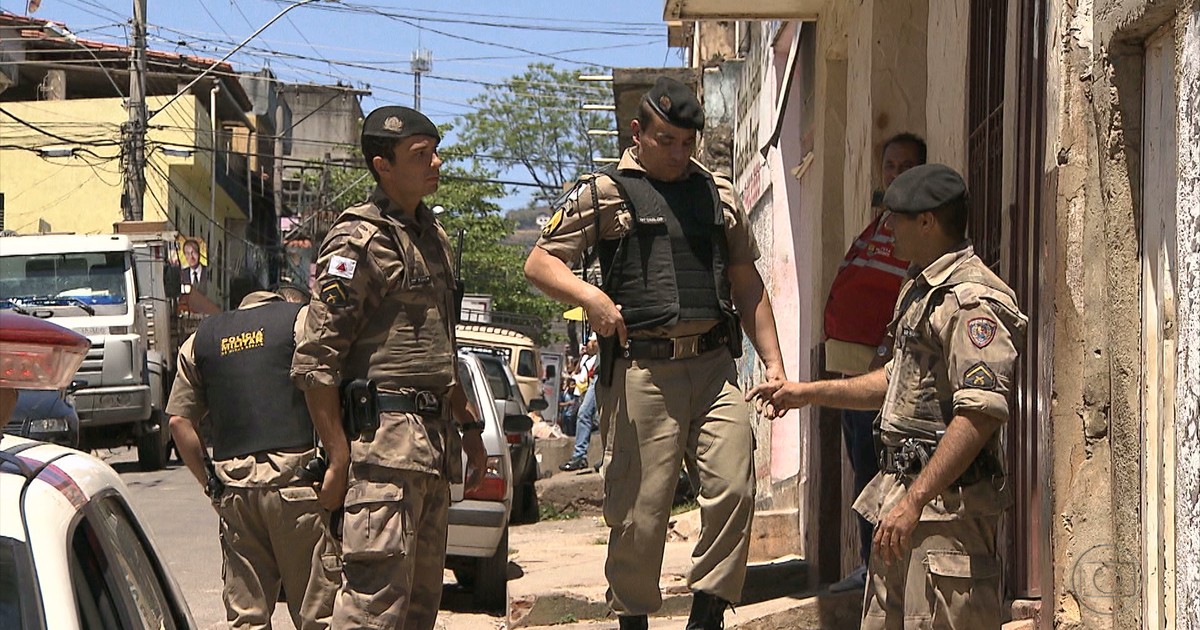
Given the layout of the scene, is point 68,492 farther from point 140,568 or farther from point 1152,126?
point 1152,126

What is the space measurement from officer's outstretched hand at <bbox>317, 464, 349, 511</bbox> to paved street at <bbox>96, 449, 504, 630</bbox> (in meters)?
0.52

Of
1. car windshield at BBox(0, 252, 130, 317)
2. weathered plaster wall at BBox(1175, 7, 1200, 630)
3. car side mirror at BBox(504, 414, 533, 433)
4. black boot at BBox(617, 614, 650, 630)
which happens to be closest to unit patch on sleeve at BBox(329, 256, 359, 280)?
black boot at BBox(617, 614, 650, 630)

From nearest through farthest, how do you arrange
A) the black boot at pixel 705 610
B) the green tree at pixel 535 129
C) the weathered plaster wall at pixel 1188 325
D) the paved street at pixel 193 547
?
the weathered plaster wall at pixel 1188 325 < the black boot at pixel 705 610 < the paved street at pixel 193 547 < the green tree at pixel 535 129

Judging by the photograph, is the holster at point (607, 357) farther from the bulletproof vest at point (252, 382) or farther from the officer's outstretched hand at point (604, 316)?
the bulletproof vest at point (252, 382)

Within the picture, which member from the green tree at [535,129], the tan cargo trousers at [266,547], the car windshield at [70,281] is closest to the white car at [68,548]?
the tan cargo trousers at [266,547]

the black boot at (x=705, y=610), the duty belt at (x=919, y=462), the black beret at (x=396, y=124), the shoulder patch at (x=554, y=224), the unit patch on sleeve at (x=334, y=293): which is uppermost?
the black beret at (x=396, y=124)

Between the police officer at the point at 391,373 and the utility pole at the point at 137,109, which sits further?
the utility pole at the point at 137,109

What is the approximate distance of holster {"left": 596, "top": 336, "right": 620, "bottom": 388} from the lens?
5.39 meters

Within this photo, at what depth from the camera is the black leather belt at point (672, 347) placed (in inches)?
210

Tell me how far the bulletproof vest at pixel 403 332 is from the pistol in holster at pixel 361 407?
0.05 metres

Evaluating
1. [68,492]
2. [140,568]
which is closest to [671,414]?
[140,568]

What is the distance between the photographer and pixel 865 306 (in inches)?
249

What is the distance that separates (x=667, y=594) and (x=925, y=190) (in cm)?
358

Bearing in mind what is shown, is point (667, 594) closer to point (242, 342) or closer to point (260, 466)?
point (260, 466)
